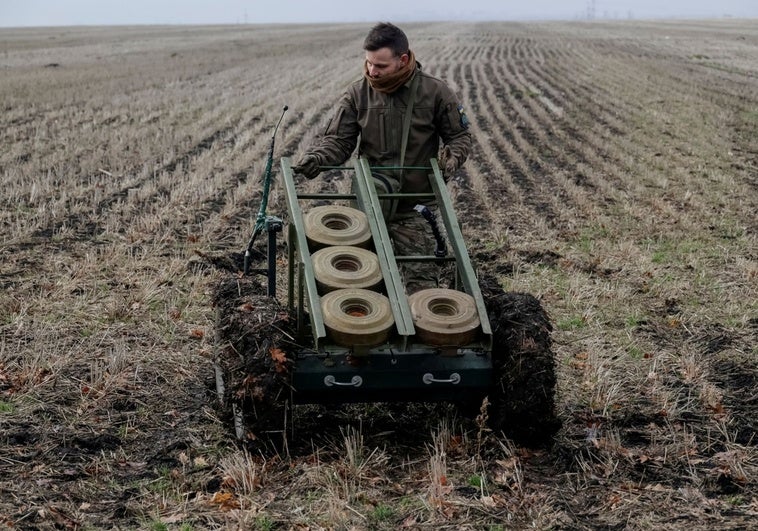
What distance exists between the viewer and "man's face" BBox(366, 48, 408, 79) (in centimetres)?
527

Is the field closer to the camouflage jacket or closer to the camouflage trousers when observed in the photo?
the camouflage trousers

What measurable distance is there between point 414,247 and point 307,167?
2.80 feet

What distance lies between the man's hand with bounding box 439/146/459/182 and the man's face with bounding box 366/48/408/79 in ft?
1.86

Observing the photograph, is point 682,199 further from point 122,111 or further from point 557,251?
point 122,111

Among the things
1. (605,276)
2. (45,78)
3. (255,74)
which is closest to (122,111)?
(45,78)

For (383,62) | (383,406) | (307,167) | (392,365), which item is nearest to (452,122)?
(383,62)

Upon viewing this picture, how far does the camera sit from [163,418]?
505 centimetres

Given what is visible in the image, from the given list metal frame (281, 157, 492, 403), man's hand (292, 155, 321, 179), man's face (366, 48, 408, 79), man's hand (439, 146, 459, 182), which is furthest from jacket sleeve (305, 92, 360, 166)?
metal frame (281, 157, 492, 403)

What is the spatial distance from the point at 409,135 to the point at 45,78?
19.7m

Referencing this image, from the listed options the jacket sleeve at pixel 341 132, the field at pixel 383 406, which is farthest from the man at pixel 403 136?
the field at pixel 383 406

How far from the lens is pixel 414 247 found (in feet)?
18.6

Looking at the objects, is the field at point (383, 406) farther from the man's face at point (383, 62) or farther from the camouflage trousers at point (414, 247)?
the man's face at point (383, 62)

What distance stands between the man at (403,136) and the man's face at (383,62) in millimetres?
40

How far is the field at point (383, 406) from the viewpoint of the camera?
4.12m
